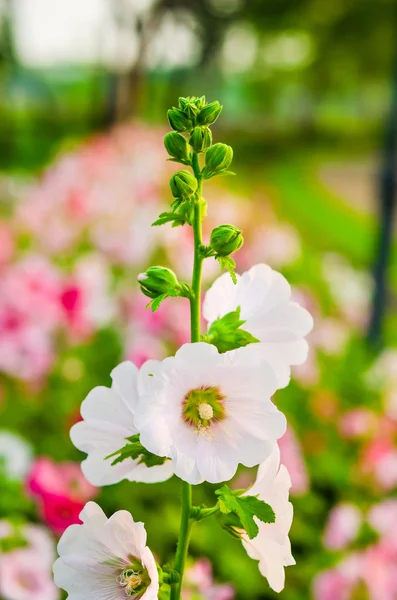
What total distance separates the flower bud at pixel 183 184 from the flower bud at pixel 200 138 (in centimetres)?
3

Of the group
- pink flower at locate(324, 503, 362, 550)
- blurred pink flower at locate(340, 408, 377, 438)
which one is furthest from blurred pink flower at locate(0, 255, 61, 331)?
blurred pink flower at locate(340, 408, 377, 438)

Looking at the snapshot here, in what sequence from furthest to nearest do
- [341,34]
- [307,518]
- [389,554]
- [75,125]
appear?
[75,125] < [341,34] < [307,518] < [389,554]

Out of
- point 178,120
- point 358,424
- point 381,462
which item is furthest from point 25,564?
point 358,424

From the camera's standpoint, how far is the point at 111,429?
0.61 metres

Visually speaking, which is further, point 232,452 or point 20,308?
point 20,308

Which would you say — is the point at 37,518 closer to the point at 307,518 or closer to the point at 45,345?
the point at 45,345

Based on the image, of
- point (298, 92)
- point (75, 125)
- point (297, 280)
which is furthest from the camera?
point (298, 92)

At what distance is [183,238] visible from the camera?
202 cm

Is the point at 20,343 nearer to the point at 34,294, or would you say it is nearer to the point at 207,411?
the point at 34,294

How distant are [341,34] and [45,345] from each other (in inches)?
533

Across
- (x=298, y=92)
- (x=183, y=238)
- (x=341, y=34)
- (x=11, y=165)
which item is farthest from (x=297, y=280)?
(x=298, y=92)

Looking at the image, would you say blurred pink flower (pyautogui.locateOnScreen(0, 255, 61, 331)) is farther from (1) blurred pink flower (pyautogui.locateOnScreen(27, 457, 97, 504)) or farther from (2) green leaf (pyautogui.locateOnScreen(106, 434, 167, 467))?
(2) green leaf (pyautogui.locateOnScreen(106, 434, 167, 467))

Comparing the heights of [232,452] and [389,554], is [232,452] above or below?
above

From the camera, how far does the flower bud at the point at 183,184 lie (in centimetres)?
58
